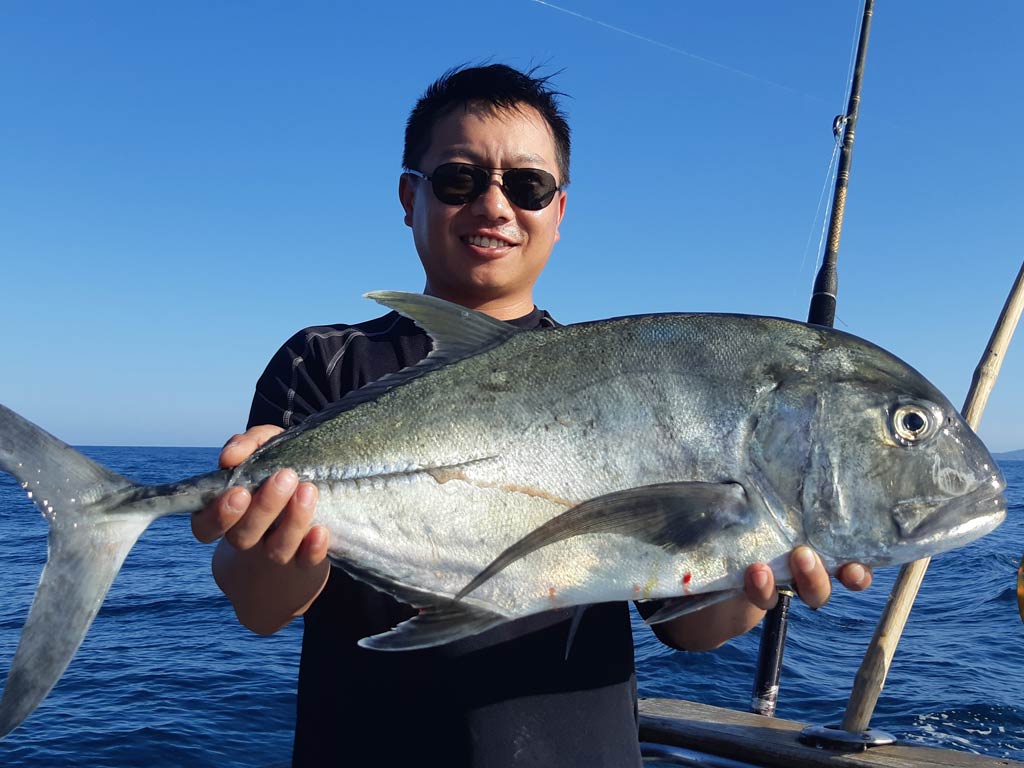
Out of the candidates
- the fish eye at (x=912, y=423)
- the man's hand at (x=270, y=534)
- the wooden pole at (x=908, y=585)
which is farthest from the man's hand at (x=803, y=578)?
the wooden pole at (x=908, y=585)

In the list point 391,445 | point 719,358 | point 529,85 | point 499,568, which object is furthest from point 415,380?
point 529,85

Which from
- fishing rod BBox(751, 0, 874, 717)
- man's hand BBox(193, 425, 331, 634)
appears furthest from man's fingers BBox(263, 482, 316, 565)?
fishing rod BBox(751, 0, 874, 717)

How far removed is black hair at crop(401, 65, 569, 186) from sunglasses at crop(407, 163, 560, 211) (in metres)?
0.25

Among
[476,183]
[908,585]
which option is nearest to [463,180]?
[476,183]

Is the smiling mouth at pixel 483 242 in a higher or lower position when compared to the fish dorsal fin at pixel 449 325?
higher

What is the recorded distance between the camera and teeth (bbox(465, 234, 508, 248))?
301cm

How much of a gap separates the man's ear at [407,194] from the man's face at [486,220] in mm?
70

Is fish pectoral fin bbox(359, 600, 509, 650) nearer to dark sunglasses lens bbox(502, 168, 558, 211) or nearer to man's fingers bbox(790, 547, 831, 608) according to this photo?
man's fingers bbox(790, 547, 831, 608)

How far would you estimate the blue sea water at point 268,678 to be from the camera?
825 centimetres

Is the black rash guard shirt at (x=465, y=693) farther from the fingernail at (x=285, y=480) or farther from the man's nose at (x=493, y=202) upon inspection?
the man's nose at (x=493, y=202)

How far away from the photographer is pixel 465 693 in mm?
2465

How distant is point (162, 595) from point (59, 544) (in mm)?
15581

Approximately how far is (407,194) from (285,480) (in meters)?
1.59

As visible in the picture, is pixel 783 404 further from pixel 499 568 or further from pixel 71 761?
pixel 71 761
